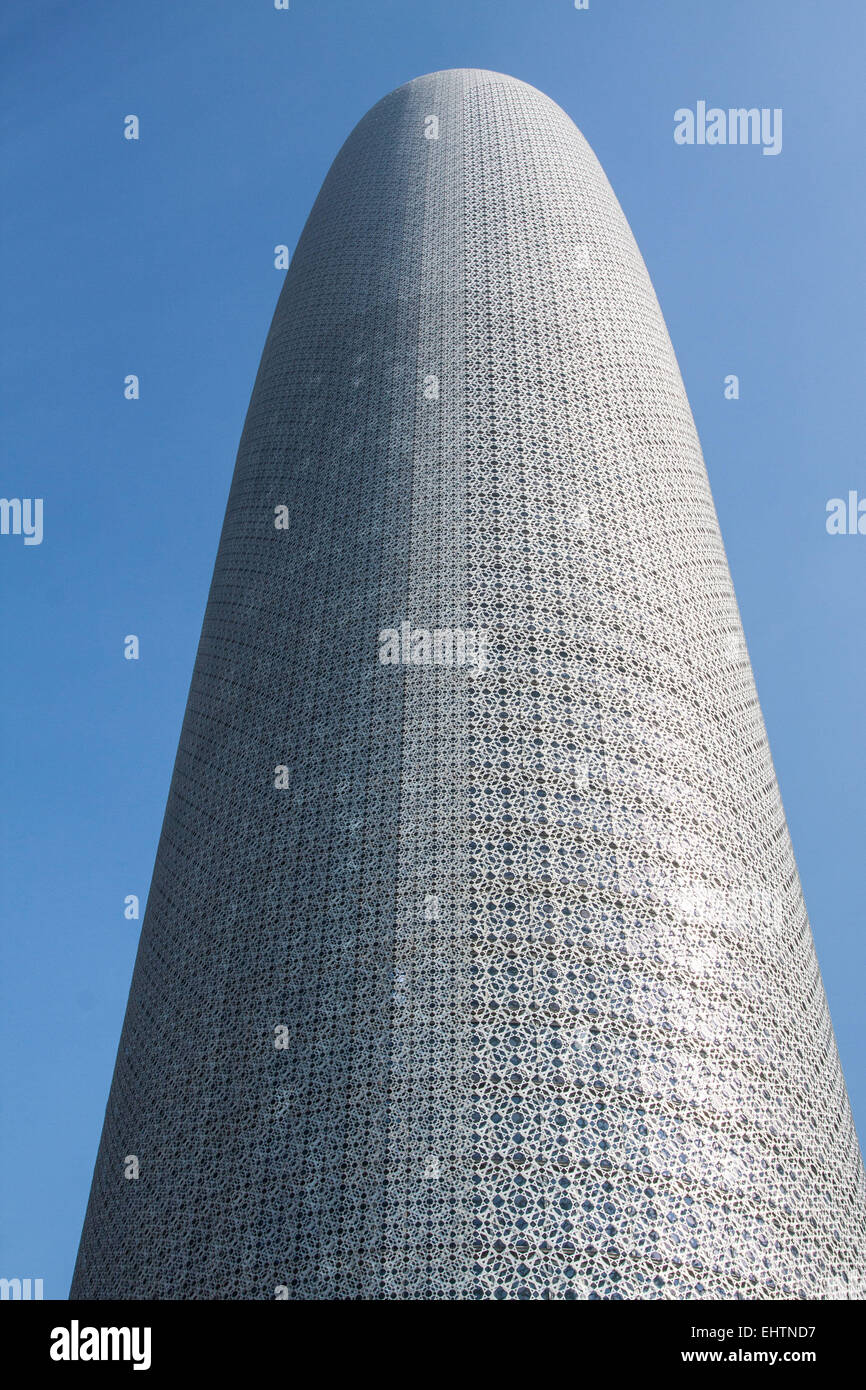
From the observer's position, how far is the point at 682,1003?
4.83 meters

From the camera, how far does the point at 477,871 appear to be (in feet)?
16.5

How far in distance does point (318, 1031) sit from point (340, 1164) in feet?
2.03

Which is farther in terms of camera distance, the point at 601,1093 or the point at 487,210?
the point at 487,210

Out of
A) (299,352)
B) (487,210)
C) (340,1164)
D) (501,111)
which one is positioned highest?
(501,111)

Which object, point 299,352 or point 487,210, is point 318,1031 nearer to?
point 299,352

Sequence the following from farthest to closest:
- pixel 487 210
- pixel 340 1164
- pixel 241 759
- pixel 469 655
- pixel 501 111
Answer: pixel 501 111
pixel 487 210
pixel 241 759
pixel 469 655
pixel 340 1164

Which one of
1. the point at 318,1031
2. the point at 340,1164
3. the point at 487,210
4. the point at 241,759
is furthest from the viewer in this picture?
the point at 487,210

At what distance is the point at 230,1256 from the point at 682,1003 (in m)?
2.30

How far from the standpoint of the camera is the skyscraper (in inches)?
170

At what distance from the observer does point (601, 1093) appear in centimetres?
446

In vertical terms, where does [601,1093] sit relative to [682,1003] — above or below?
below

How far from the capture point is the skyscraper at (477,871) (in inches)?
170

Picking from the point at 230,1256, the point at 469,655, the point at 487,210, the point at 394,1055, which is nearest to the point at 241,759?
the point at 469,655
